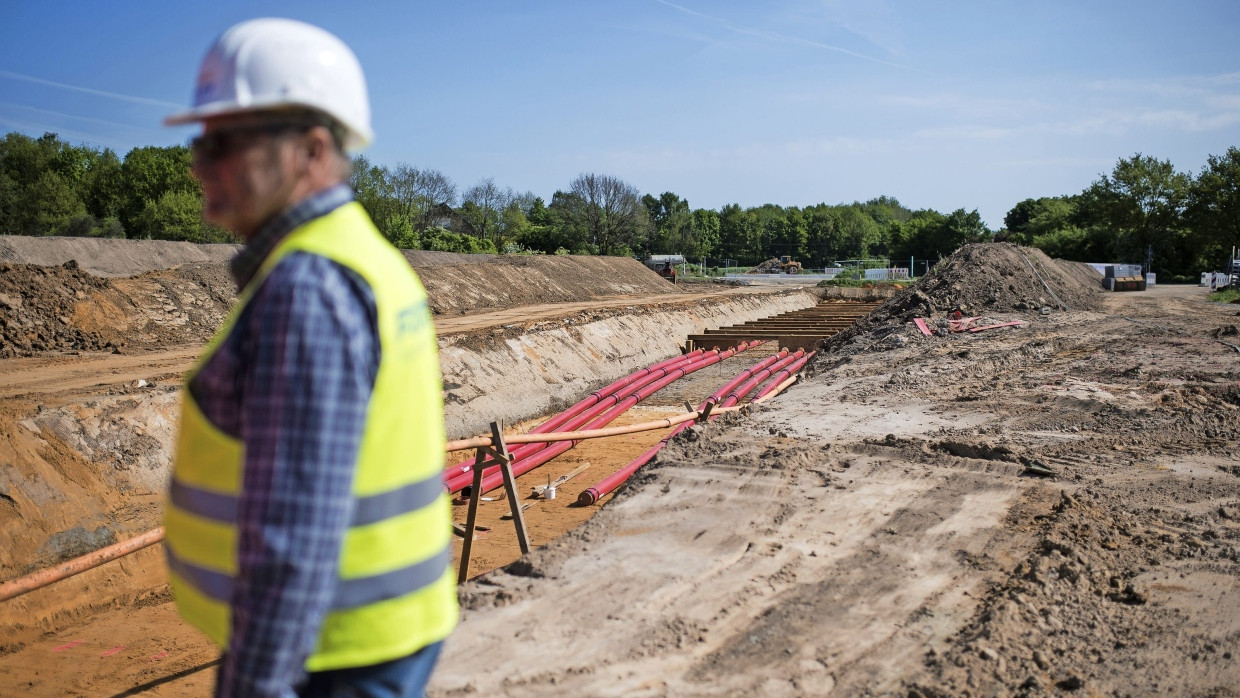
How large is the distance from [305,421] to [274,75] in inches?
24.8

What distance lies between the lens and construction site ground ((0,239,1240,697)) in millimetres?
3795

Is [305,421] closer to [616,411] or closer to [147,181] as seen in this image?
[616,411]

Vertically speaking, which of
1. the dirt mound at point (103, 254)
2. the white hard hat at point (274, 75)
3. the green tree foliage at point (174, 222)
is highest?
the green tree foliage at point (174, 222)

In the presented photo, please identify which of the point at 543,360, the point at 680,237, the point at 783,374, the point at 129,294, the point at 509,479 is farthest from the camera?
the point at 680,237

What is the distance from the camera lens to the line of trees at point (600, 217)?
41.2 m

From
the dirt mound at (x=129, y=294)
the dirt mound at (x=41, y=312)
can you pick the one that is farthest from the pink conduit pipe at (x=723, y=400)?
the dirt mound at (x=41, y=312)

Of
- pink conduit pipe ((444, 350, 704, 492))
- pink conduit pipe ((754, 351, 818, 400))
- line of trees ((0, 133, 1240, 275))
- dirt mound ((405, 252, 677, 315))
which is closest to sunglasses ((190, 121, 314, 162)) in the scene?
pink conduit pipe ((444, 350, 704, 492))

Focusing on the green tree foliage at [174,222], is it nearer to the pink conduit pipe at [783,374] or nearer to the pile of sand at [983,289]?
the pink conduit pipe at [783,374]

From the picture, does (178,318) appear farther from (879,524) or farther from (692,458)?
(879,524)

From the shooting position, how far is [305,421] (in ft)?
4.47

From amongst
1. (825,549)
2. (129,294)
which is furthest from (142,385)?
(825,549)

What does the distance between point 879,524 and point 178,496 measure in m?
4.73

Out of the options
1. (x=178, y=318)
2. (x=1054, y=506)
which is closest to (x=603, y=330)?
(x=178, y=318)

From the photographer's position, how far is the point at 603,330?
20.4 meters
